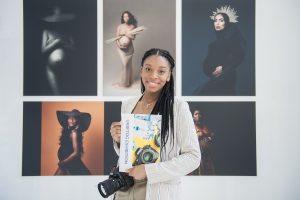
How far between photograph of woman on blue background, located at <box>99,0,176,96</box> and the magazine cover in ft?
3.71

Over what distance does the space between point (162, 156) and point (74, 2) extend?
1.75 m

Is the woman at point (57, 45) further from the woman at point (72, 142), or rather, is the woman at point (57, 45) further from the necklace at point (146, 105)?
the necklace at point (146, 105)

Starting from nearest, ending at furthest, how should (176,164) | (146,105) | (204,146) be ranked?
(176,164) < (146,105) < (204,146)

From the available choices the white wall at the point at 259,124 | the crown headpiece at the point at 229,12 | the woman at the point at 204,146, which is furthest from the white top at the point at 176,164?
the crown headpiece at the point at 229,12

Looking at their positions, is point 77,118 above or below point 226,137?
above

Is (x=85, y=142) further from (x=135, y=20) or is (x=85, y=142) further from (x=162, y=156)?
(x=162, y=156)

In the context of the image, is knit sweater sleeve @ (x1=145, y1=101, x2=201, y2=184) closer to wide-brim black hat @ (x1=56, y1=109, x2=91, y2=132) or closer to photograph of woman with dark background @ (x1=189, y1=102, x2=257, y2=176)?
photograph of woman with dark background @ (x1=189, y1=102, x2=257, y2=176)

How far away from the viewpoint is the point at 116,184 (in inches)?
56.5

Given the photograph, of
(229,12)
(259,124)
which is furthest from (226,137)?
(229,12)

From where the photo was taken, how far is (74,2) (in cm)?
265

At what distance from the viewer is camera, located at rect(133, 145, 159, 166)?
1.47 meters

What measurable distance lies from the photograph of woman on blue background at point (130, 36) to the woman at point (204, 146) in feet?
1.91

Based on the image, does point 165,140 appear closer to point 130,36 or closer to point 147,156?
point 147,156

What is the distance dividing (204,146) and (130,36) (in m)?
1.11
